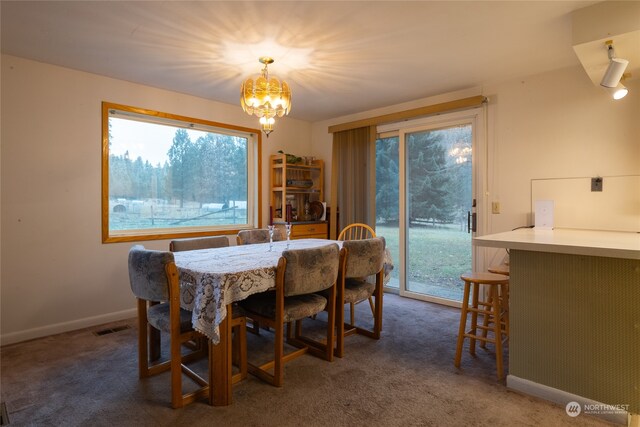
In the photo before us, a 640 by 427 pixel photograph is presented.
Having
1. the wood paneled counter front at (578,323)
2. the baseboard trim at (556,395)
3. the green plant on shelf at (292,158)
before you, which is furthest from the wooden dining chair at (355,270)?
the green plant on shelf at (292,158)

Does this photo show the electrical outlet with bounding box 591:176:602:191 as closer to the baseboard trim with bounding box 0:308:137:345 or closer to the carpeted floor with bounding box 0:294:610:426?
the carpeted floor with bounding box 0:294:610:426

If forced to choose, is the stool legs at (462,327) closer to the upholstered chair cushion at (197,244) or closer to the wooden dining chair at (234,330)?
the wooden dining chair at (234,330)

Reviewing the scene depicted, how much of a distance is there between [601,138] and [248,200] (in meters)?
3.74

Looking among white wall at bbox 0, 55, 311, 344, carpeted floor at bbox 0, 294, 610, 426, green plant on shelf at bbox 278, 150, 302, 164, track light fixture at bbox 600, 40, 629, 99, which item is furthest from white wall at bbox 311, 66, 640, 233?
white wall at bbox 0, 55, 311, 344

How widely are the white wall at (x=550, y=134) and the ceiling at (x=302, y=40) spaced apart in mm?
180

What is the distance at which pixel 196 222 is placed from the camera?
409 cm

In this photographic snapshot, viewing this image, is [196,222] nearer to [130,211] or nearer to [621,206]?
[130,211]

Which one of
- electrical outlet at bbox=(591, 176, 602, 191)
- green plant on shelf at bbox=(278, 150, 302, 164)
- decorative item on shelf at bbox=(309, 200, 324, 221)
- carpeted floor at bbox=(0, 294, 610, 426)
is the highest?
green plant on shelf at bbox=(278, 150, 302, 164)

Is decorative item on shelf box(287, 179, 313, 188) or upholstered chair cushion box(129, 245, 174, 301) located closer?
upholstered chair cushion box(129, 245, 174, 301)

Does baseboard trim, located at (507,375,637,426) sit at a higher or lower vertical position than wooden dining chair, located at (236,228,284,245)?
lower

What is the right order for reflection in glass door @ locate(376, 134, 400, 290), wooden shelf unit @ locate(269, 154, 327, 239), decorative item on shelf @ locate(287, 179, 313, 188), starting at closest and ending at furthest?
reflection in glass door @ locate(376, 134, 400, 290)
wooden shelf unit @ locate(269, 154, 327, 239)
decorative item on shelf @ locate(287, 179, 313, 188)

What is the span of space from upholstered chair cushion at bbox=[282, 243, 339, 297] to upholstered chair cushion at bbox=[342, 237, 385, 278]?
0.26 m

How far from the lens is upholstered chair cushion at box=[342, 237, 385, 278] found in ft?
8.34

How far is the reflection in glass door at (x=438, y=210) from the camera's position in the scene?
12.5ft
